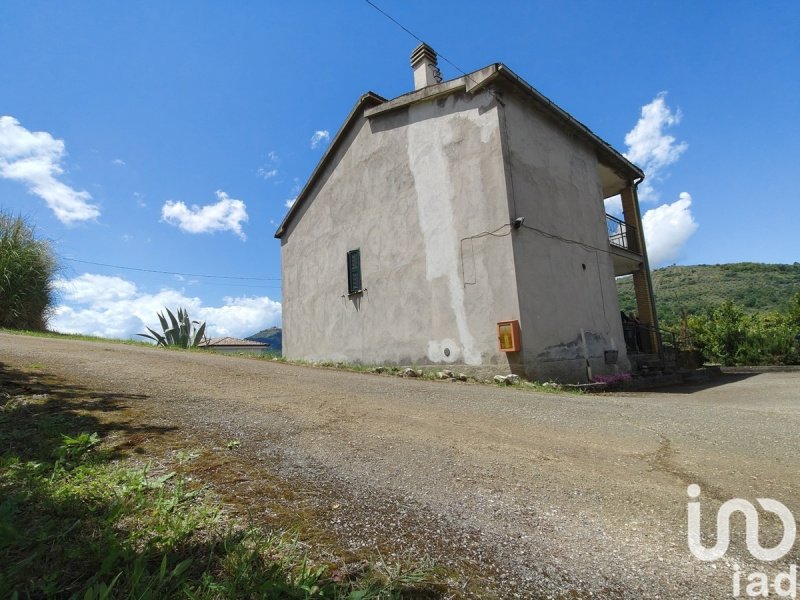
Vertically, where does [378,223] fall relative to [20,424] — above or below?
above

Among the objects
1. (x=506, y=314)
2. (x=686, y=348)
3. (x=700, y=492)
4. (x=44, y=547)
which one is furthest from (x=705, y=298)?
(x=44, y=547)

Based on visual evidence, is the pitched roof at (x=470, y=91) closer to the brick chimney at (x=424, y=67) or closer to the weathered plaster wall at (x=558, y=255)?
the weathered plaster wall at (x=558, y=255)

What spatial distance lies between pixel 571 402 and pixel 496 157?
564cm

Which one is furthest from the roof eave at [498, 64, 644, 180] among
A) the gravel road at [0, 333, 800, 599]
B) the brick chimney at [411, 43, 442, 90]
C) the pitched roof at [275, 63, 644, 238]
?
the gravel road at [0, 333, 800, 599]

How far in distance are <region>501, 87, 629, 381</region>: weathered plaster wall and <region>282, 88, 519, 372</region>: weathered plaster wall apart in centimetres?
60

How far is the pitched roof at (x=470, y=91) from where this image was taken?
9.32 meters

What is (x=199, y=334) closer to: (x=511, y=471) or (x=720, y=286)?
(x=511, y=471)

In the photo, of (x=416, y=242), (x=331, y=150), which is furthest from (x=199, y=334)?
(x=416, y=242)

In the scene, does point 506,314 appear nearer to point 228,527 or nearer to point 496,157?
point 496,157

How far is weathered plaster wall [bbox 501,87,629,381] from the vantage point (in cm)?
891

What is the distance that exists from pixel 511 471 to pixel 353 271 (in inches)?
379

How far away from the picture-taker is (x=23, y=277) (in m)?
12.9

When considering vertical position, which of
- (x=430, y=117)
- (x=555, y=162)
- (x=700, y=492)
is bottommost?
(x=700, y=492)

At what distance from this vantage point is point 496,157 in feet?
30.0
